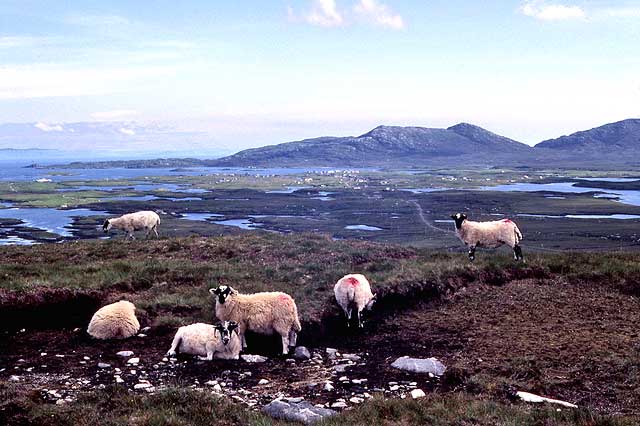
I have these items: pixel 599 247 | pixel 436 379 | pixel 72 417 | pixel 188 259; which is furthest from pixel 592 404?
pixel 599 247

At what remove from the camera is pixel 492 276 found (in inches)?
750

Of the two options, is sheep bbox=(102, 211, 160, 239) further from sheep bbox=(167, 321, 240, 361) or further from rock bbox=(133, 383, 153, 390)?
rock bbox=(133, 383, 153, 390)

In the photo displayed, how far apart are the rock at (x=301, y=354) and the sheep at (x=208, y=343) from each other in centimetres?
144

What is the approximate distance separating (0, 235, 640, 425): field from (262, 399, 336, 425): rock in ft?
1.34

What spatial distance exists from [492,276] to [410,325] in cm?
513

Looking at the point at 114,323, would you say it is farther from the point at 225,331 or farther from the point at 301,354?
the point at 301,354

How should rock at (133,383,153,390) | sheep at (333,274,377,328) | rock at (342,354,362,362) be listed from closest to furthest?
rock at (133,383,153,390)
rock at (342,354,362,362)
sheep at (333,274,377,328)

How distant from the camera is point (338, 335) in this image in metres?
15.2

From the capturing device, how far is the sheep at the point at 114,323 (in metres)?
13.7

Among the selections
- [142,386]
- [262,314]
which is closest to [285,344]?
[262,314]

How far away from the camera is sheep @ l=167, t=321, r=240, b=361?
12.9m

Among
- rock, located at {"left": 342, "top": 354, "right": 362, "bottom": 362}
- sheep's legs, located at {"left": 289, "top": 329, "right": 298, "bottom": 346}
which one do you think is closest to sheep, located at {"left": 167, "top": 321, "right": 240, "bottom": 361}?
sheep's legs, located at {"left": 289, "top": 329, "right": 298, "bottom": 346}

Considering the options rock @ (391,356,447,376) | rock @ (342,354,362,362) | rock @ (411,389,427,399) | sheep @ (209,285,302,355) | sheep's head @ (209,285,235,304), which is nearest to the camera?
rock @ (411,389,427,399)

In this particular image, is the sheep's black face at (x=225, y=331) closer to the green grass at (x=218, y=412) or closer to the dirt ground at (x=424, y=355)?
the dirt ground at (x=424, y=355)
